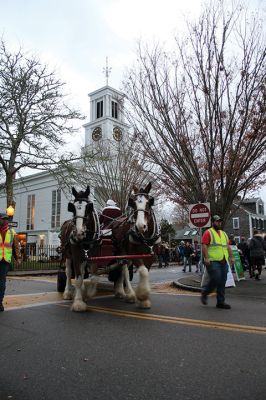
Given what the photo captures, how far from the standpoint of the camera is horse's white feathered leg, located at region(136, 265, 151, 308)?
23.2ft

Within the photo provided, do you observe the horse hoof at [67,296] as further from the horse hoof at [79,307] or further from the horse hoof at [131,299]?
the horse hoof at [79,307]

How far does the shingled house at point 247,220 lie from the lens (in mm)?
54344

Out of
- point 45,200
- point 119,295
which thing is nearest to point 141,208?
point 119,295

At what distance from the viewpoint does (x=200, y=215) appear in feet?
40.8

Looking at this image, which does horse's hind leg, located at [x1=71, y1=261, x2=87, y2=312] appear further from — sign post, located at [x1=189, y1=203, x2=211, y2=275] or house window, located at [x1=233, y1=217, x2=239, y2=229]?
house window, located at [x1=233, y1=217, x2=239, y2=229]

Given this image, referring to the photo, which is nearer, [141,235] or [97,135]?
[141,235]

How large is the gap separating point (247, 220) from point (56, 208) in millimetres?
27186

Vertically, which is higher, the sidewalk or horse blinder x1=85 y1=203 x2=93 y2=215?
horse blinder x1=85 y1=203 x2=93 y2=215

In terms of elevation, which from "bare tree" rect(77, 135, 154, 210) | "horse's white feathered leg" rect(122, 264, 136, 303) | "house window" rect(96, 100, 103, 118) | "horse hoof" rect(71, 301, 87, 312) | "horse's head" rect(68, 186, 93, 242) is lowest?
"horse hoof" rect(71, 301, 87, 312)

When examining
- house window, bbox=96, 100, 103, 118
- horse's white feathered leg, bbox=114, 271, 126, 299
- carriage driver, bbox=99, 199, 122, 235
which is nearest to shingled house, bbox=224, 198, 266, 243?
house window, bbox=96, 100, 103, 118

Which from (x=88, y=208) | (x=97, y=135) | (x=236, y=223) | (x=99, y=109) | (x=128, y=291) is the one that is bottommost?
(x=128, y=291)

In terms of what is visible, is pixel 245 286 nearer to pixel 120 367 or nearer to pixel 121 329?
pixel 121 329

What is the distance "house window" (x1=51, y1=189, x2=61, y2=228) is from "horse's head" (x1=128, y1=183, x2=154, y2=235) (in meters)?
44.7

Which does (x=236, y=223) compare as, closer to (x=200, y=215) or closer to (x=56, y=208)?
(x=56, y=208)
